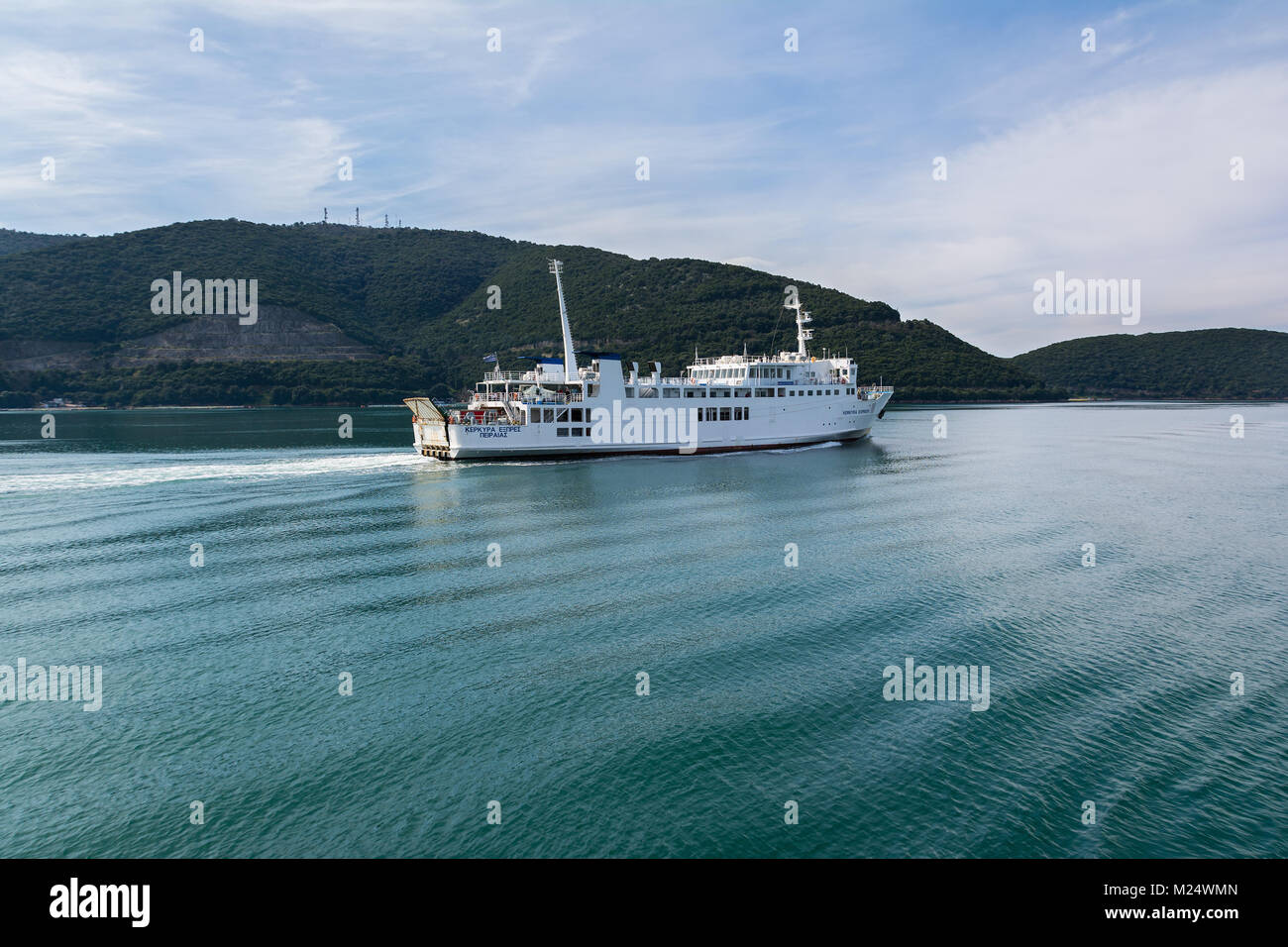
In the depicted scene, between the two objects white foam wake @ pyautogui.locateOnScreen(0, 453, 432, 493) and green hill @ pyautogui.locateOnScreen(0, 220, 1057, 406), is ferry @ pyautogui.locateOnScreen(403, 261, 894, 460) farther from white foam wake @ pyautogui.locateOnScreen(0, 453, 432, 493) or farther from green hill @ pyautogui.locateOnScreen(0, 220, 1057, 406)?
green hill @ pyautogui.locateOnScreen(0, 220, 1057, 406)

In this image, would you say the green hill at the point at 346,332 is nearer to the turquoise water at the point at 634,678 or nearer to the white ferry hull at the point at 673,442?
the white ferry hull at the point at 673,442

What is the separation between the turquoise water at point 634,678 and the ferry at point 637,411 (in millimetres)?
18310

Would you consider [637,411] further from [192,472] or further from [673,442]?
[192,472]

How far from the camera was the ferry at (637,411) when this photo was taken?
180 feet

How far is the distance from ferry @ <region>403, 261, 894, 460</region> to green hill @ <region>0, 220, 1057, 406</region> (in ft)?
194

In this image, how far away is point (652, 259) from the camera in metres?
186

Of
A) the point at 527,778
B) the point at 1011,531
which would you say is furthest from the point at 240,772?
the point at 1011,531

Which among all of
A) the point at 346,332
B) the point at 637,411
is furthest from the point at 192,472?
the point at 346,332

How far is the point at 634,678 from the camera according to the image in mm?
15945

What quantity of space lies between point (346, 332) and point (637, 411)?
13479 centimetres

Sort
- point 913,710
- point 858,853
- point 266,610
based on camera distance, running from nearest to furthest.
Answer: point 858,853
point 913,710
point 266,610

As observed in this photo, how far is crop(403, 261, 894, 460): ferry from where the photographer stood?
54.7m

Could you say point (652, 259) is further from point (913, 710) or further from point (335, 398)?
point (913, 710)
